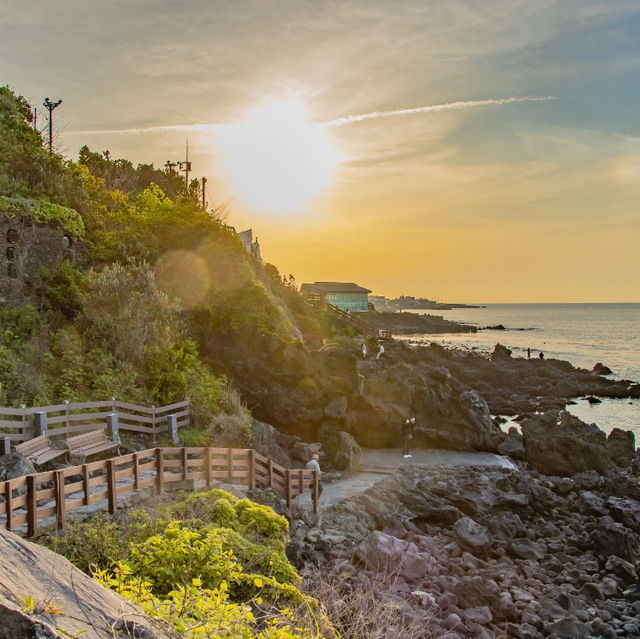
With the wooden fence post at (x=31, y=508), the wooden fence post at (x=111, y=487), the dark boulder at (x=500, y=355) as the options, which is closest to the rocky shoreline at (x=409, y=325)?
the dark boulder at (x=500, y=355)

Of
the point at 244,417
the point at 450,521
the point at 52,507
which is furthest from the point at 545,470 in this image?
the point at 52,507

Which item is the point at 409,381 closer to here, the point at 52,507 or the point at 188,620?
the point at 52,507

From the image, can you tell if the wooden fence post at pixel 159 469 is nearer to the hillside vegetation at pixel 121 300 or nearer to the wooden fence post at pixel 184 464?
the wooden fence post at pixel 184 464

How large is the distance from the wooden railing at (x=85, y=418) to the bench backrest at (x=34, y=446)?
657 millimetres

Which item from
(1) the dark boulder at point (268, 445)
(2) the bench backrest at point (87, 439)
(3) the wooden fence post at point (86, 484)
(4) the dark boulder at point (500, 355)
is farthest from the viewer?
(4) the dark boulder at point (500, 355)

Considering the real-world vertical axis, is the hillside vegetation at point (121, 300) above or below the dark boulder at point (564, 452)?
above

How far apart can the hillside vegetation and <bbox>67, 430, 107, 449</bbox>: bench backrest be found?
3.13 m

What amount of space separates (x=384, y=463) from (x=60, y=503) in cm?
1433

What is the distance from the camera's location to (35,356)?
18.7 metres

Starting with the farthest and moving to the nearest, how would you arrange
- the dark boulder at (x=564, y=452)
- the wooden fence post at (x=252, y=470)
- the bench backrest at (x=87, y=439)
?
the dark boulder at (x=564, y=452) → the wooden fence post at (x=252, y=470) → the bench backrest at (x=87, y=439)

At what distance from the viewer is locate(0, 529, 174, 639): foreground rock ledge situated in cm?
338

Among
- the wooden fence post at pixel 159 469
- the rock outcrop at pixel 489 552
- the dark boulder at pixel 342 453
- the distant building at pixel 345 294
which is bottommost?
the rock outcrop at pixel 489 552

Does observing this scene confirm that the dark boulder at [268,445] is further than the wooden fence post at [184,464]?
Yes

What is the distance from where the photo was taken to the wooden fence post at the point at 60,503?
10.5 metres
